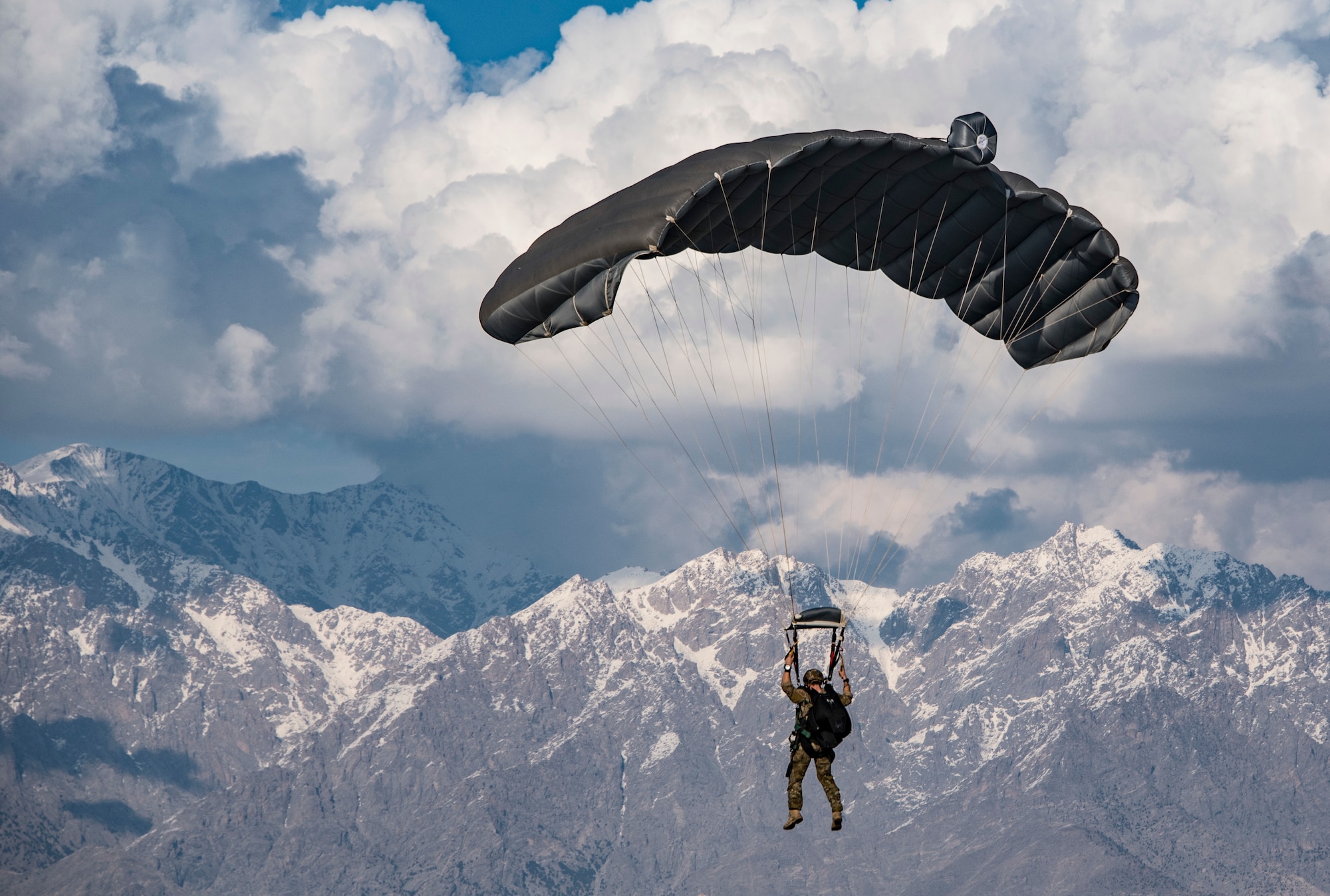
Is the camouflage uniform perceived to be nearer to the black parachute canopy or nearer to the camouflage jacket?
the camouflage jacket

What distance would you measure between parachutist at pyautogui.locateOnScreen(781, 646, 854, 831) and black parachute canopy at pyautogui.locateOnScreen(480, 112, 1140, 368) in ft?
31.2

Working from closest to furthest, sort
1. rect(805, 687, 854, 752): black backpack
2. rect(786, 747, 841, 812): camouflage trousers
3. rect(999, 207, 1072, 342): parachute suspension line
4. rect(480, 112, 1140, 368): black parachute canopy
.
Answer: rect(805, 687, 854, 752): black backpack
rect(786, 747, 841, 812): camouflage trousers
rect(480, 112, 1140, 368): black parachute canopy
rect(999, 207, 1072, 342): parachute suspension line

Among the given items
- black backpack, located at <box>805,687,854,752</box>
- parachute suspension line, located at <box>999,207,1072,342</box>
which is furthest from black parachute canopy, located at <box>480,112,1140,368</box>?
black backpack, located at <box>805,687,854,752</box>

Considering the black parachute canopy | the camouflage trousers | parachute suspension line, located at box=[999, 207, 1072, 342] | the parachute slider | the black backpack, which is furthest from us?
parachute suspension line, located at box=[999, 207, 1072, 342]

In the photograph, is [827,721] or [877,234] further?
[877,234]

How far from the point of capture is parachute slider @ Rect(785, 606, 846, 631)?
3464 centimetres

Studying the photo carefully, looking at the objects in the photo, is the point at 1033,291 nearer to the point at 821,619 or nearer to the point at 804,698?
the point at 821,619

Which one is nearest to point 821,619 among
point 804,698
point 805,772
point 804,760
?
point 804,698

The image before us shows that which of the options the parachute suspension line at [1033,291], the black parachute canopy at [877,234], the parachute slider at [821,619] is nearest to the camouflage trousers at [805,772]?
the parachute slider at [821,619]

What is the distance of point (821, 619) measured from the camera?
3494cm

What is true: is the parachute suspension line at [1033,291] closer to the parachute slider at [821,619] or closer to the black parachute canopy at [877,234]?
the black parachute canopy at [877,234]

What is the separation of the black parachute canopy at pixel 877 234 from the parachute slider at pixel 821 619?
26.9 feet

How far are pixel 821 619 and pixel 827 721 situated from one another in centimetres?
223

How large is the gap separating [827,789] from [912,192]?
15403 millimetres
